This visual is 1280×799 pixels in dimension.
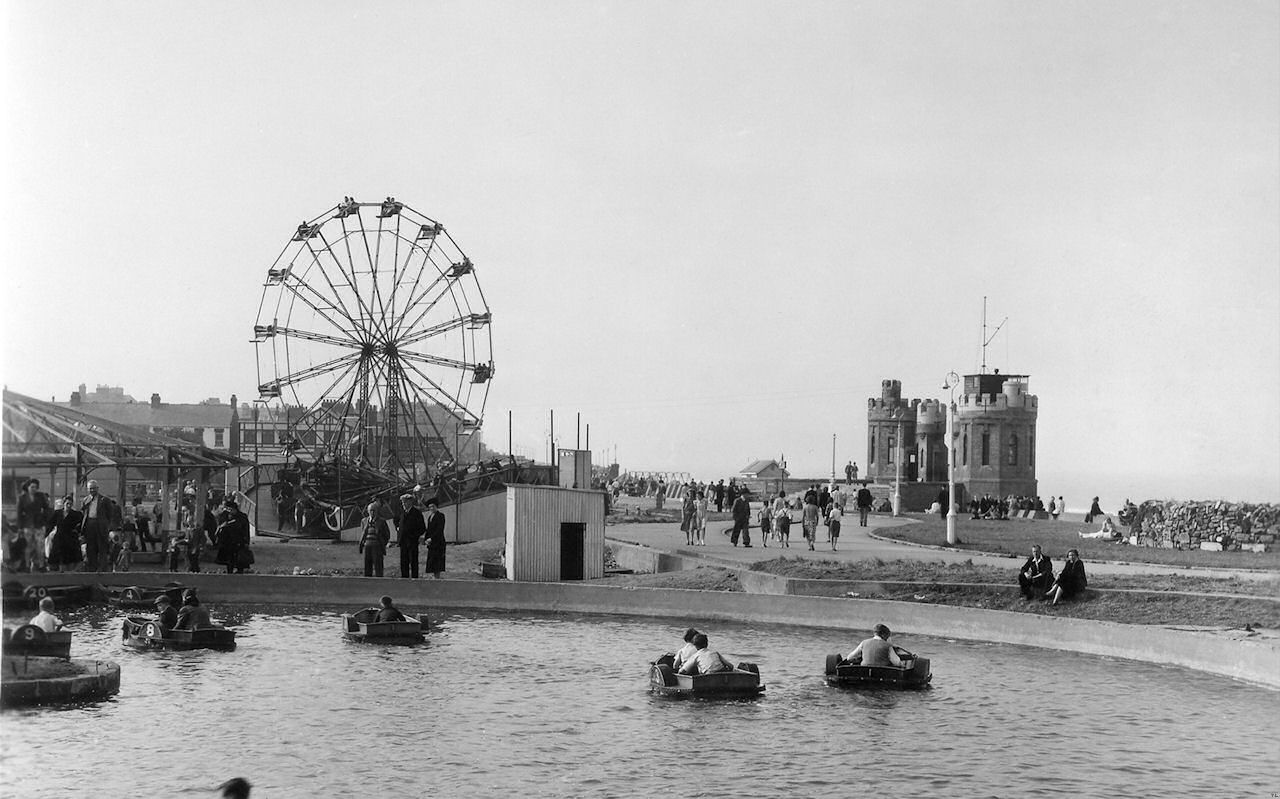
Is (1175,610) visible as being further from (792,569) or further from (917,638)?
(792,569)

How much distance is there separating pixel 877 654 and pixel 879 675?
370mm

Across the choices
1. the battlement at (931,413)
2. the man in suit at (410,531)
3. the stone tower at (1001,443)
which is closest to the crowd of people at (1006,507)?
the stone tower at (1001,443)

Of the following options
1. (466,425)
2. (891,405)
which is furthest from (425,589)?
(891,405)

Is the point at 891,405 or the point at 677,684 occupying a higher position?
the point at 891,405

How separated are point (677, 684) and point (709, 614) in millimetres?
9884

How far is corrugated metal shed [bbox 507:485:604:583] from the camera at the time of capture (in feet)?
119

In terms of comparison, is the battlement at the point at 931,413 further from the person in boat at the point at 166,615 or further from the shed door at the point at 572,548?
the person in boat at the point at 166,615

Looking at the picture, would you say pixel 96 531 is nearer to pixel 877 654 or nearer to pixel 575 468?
pixel 575 468

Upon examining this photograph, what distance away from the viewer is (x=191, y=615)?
1024 inches

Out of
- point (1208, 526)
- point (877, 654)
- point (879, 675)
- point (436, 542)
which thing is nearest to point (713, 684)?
point (879, 675)

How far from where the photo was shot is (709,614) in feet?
105

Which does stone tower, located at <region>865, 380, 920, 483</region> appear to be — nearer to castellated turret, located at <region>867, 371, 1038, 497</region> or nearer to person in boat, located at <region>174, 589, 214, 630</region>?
castellated turret, located at <region>867, 371, 1038, 497</region>

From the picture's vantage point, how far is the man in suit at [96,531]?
111ft

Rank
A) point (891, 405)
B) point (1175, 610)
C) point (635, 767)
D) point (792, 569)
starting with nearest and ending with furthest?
1. point (635, 767)
2. point (1175, 610)
3. point (792, 569)
4. point (891, 405)
